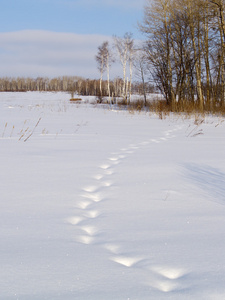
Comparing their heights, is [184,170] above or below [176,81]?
below

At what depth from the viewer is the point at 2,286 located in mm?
913

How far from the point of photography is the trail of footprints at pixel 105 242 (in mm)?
965

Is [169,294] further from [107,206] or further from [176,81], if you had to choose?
[176,81]

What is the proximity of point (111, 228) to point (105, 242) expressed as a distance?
164 mm

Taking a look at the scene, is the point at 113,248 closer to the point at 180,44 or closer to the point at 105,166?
the point at 105,166

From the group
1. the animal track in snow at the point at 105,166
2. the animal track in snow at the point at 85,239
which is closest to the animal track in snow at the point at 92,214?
the animal track in snow at the point at 85,239

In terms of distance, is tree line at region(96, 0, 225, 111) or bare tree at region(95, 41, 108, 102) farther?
bare tree at region(95, 41, 108, 102)

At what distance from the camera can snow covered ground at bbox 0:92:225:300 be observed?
933 millimetres

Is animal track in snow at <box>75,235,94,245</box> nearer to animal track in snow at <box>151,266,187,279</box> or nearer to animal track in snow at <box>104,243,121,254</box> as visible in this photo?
animal track in snow at <box>104,243,121,254</box>

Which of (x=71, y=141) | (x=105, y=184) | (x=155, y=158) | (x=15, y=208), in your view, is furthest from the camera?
(x=71, y=141)

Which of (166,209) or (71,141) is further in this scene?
(71,141)

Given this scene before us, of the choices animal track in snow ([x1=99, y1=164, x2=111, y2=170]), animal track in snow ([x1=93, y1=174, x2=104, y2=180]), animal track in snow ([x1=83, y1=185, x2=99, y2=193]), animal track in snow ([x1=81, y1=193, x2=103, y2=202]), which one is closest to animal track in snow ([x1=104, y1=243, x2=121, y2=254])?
animal track in snow ([x1=81, y1=193, x2=103, y2=202])

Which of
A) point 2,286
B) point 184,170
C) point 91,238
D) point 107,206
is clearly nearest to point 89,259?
point 91,238

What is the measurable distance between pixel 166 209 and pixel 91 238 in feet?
1.81
